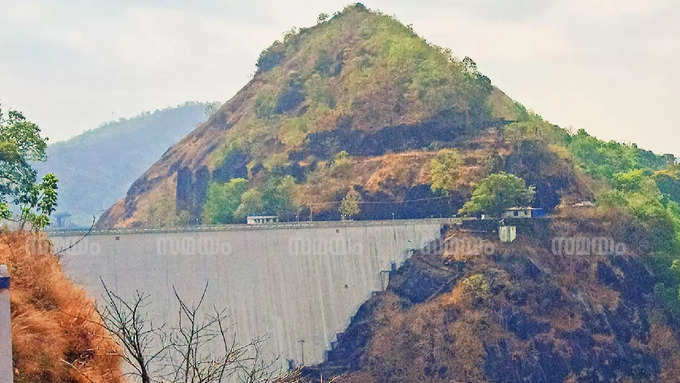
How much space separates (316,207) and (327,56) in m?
30.5

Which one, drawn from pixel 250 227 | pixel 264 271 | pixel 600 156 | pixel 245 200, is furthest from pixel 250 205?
pixel 600 156

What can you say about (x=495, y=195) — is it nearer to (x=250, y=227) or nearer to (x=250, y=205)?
(x=250, y=227)

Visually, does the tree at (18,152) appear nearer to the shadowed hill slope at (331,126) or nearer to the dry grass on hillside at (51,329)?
the dry grass on hillside at (51,329)

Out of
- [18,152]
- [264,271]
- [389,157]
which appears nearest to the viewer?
[18,152]

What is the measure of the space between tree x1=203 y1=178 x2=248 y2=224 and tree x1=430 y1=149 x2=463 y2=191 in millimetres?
20280

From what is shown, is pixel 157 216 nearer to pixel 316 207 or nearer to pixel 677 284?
pixel 316 207

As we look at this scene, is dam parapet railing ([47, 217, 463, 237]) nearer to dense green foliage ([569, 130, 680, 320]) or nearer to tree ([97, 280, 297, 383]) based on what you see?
tree ([97, 280, 297, 383])

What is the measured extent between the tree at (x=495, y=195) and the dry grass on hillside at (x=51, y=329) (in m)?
56.6

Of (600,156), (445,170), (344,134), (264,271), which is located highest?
(344,134)

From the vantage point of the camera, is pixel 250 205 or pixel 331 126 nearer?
pixel 250 205

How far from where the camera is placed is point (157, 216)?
119688 millimetres

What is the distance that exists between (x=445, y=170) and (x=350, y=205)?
859cm

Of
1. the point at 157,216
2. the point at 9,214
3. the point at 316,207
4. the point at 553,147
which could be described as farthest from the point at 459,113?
the point at 9,214

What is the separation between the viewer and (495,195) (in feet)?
286
